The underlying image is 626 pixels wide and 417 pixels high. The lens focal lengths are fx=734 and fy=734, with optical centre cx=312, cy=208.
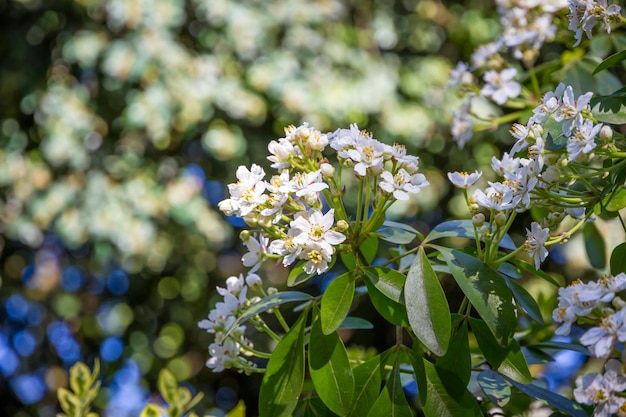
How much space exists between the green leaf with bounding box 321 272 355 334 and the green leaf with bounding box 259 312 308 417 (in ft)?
0.14

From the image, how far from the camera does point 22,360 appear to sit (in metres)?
2.90

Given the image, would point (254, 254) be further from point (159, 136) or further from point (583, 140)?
point (159, 136)

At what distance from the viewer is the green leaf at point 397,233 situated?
88 centimetres

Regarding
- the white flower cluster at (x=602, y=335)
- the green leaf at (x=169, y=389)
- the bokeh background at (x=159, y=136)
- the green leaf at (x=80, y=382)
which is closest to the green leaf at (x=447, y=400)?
the white flower cluster at (x=602, y=335)

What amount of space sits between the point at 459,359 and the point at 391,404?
0.30 feet

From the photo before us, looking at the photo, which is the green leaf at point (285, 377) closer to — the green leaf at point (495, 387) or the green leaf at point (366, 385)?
the green leaf at point (366, 385)

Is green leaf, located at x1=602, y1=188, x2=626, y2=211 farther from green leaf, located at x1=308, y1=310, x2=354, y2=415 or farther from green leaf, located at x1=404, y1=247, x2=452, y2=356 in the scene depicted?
green leaf, located at x1=308, y1=310, x2=354, y2=415

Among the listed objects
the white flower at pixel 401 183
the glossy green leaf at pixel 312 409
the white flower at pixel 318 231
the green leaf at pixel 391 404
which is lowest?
the glossy green leaf at pixel 312 409

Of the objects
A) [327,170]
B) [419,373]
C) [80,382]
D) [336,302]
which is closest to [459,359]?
[419,373]

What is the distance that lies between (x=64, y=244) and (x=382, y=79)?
4.42ft

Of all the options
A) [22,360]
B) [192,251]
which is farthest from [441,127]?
[22,360]

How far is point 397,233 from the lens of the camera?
35.8 inches

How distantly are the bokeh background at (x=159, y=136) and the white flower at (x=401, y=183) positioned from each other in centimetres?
176

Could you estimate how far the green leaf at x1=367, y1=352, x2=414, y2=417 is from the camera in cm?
77
